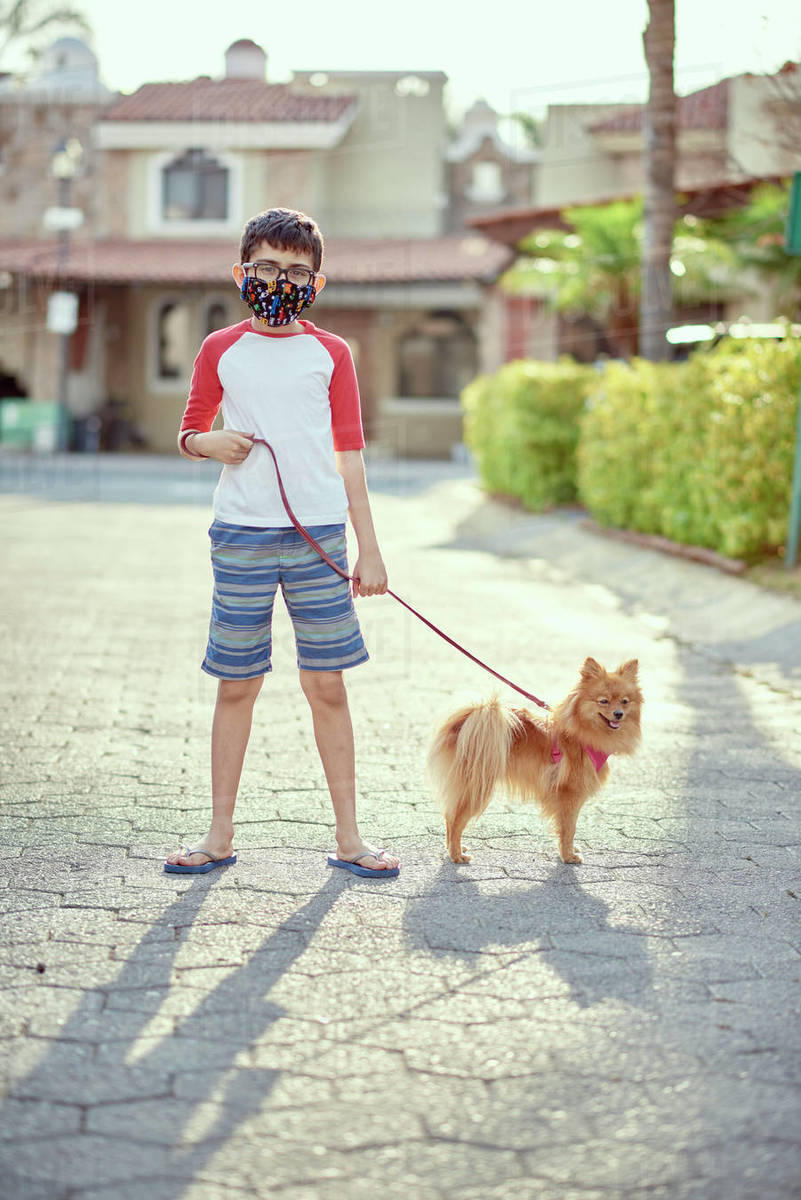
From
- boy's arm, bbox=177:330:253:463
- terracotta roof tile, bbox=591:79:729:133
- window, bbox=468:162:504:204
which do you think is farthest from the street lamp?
boy's arm, bbox=177:330:253:463

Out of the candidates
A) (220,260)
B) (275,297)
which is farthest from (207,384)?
(220,260)

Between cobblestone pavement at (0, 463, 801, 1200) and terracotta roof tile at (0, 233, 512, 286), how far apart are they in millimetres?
22673

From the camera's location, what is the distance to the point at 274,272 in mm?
4242

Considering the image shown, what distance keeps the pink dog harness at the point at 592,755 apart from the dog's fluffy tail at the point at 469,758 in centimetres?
14

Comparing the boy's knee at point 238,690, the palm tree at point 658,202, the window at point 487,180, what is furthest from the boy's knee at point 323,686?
the window at point 487,180

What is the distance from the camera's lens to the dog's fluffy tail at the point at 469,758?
4.48 meters

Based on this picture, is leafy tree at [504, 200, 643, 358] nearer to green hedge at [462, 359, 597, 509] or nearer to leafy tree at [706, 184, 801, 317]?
leafy tree at [706, 184, 801, 317]

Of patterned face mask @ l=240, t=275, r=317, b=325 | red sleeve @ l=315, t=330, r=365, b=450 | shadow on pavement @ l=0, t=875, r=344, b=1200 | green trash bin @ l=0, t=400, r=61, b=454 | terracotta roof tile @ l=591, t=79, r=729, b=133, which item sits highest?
terracotta roof tile @ l=591, t=79, r=729, b=133

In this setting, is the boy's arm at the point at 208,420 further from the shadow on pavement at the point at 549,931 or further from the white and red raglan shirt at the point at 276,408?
the shadow on pavement at the point at 549,931

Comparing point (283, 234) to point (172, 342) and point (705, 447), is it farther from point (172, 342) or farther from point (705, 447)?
point (172, 342)

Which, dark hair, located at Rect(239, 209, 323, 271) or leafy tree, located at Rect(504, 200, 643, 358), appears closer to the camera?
dark hair, located at Rect(239, 209, 323, 271)

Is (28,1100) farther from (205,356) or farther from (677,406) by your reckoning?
(677,406)

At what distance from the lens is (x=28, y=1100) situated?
2953 millimetres

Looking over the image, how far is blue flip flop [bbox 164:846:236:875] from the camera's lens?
14.6 feet
